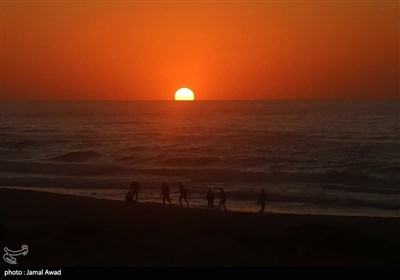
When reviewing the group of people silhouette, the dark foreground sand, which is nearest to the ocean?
the group of people silhouette

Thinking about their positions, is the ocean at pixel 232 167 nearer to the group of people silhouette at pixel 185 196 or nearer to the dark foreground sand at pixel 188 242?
the group of people silhouette at pixel 185 196

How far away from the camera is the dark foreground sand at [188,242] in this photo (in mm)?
12758

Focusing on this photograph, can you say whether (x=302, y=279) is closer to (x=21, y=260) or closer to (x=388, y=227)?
(x=21, y=260)

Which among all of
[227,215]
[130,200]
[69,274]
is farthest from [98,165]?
[69,274]

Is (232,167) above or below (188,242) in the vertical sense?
above

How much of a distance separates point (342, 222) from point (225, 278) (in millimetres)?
11465

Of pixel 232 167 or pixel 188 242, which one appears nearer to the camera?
pixel 188 242

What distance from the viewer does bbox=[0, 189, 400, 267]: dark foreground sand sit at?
1276cm

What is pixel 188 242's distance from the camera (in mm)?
14203

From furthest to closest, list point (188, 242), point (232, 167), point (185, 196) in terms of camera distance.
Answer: point (232, 167) → point (185, 196) → point (188, 242)

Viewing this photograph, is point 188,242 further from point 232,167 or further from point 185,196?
point 232,167

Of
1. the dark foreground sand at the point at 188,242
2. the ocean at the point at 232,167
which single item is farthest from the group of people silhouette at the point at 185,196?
the dark foreground sand at the point at 188,242

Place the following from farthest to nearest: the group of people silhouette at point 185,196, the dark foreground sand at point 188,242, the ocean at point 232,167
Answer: the ocean at point 232,167, the group of people silhouette at point 185,196, the dark foreground sand at point 188,242

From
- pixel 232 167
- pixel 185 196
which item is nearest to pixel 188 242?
pixel 185 196
